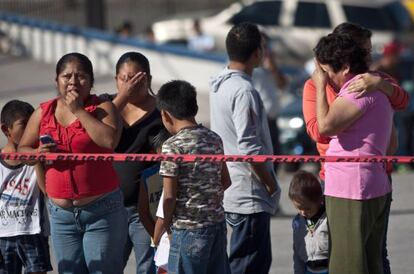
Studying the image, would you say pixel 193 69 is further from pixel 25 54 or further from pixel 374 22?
pixel 374 22

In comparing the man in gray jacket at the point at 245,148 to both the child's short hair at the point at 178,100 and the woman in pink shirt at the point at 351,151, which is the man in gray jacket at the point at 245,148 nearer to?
the child's short hair at the point at 178,100

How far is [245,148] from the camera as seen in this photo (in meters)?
6.91

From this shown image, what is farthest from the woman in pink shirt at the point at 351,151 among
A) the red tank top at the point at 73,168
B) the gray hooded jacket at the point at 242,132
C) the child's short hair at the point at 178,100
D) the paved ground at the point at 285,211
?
the paved ground at the point at 285,211

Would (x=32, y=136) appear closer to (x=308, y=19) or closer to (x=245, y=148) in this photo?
(x=245, y=148)

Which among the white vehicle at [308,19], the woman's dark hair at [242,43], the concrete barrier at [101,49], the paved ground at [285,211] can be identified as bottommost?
the paved ground at [285,211]

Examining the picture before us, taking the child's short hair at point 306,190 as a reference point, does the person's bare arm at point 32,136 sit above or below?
above

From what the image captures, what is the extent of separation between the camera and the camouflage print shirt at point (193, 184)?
242 inches

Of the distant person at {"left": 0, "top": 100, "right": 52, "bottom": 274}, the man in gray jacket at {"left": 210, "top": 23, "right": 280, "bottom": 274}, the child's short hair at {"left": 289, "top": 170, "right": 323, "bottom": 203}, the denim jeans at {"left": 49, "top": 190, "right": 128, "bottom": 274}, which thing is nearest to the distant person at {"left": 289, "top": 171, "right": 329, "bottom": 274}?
the child's short hair at {"left": 289, "top": 170, "right": 323, "bottom": 203}

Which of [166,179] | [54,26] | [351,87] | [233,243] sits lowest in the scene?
[233,243]

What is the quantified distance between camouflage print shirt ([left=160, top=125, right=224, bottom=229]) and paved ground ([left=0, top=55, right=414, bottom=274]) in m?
2.71

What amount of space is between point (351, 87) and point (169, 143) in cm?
103

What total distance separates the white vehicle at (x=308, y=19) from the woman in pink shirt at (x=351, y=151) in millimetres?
17307

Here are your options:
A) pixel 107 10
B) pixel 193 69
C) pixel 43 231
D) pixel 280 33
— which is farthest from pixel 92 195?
pixel 107 10

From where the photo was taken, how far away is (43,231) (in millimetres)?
7262
